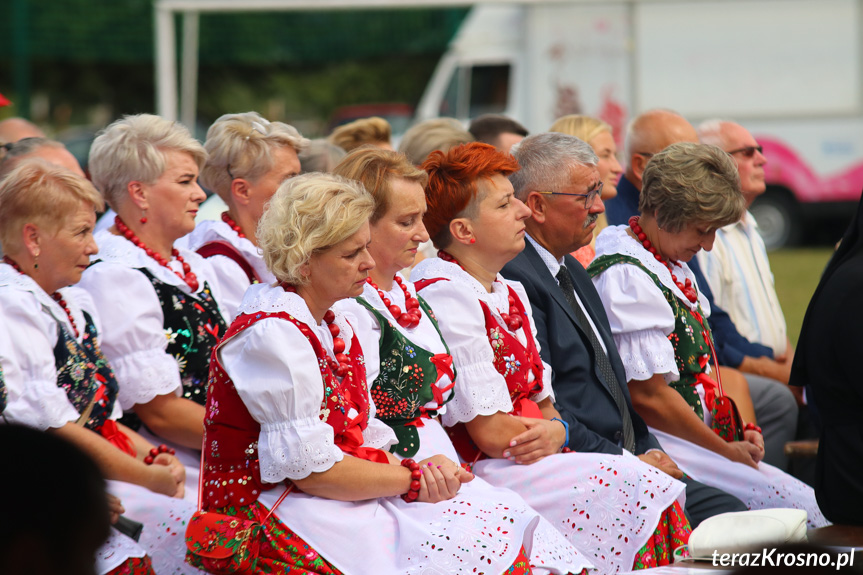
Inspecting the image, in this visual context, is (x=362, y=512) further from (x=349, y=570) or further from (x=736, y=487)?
(x=736, y=487)

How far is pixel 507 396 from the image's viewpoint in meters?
3.07

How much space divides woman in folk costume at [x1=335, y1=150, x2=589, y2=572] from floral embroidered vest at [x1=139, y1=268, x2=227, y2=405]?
687 millimetres

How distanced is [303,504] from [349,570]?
0.65 ft

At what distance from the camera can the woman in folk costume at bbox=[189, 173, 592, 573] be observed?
97.1 inches

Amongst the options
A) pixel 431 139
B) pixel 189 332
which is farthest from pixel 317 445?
pixel 431 139

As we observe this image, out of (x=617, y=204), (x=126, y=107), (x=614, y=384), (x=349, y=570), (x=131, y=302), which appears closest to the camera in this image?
(x=349, y=570)

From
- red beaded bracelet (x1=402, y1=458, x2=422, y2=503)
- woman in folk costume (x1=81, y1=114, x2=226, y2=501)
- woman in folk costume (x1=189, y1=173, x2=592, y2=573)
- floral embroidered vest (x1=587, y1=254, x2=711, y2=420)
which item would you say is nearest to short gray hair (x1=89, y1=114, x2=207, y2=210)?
woman in folk costume (x1=81, y1=114, x2=226, y2=501)

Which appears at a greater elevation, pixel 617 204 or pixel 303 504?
pixel 617 204

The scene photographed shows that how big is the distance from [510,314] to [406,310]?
1.34 feet

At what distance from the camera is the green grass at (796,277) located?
931 centimetres

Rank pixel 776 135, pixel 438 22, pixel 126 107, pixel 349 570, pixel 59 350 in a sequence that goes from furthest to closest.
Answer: pixel 126 107, pixel 438 22, pixel 776 135, pixel 59 350, pixel 349 570

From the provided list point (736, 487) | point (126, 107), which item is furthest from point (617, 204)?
point (126, 107)

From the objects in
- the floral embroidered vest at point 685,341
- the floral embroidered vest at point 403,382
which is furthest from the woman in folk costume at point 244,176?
the floral embroidered vest at point 685,341

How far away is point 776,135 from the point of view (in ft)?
42.9
